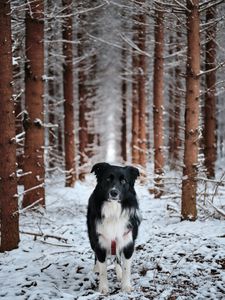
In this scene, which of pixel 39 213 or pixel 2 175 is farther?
pixel 39 213

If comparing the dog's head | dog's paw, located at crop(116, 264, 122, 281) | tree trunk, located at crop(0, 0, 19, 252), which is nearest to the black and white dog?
the dog's head

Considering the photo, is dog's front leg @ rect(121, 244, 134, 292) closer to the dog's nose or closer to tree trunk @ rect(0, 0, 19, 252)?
the dog's nose

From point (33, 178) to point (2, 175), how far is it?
3848mm

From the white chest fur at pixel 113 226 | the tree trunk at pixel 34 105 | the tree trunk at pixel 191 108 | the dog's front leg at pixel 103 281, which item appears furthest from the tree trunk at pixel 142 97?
the dog's front leg at pixel 103 281

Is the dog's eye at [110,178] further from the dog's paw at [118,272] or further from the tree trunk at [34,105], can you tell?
the tree trunk at [34,105]

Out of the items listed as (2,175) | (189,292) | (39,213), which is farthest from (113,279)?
(39,213)

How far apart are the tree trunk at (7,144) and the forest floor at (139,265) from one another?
53 centimetres

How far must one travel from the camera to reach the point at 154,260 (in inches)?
256

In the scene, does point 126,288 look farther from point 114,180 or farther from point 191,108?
point 191,108

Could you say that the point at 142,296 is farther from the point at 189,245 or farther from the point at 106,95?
the point at 106,95

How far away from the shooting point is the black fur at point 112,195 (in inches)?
210

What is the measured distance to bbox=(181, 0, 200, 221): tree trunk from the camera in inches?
324

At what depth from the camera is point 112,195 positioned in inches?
204

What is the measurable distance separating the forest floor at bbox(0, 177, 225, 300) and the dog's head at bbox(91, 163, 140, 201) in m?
1.41
